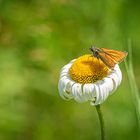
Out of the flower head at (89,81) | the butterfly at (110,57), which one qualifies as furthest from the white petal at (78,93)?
the butterfly at (110,57)

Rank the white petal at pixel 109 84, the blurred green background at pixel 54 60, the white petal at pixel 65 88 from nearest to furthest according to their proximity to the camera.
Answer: the white petal at pixel 109 84, the white petal at pixel 65 88, the blurred green background at pixel 54 60

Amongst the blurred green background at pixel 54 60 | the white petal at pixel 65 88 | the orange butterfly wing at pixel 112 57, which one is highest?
the blurred green background at pixel 54 60

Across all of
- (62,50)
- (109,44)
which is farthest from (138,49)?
(62,50)

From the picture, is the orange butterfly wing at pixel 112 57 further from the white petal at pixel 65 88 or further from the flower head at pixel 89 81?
the white petal at pixel 65 88

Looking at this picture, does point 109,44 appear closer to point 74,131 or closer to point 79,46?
point 79,46

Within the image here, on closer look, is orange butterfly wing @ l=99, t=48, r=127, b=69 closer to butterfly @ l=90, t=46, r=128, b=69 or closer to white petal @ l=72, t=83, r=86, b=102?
butterfly @ l=90, t=46, r=128, b=69

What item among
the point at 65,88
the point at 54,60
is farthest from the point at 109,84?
the point at 54,60

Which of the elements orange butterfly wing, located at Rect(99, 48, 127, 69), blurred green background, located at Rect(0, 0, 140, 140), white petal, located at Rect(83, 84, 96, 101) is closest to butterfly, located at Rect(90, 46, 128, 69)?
orange butterfly wing, located at Rect(99, 48, 127, 69)
